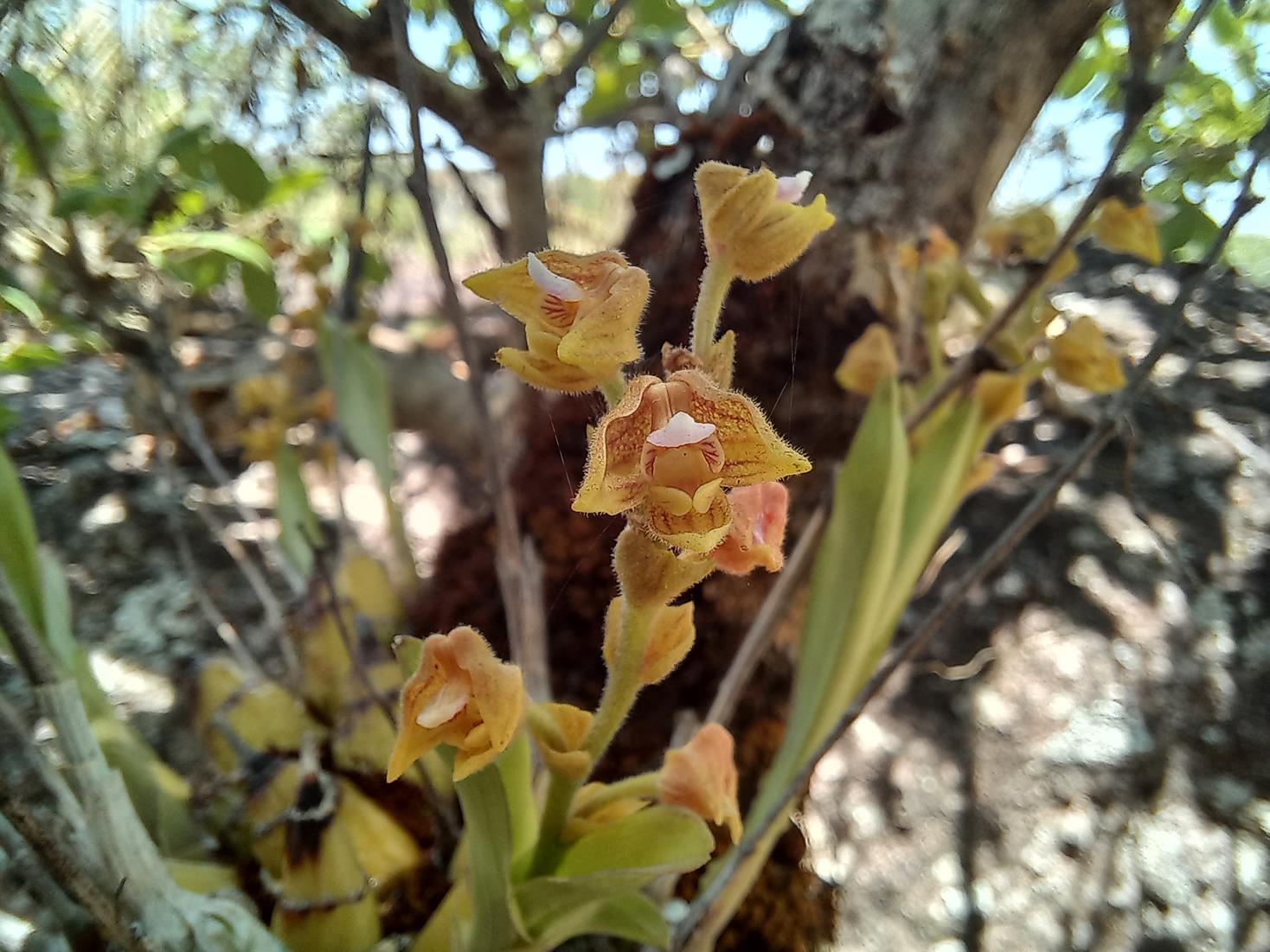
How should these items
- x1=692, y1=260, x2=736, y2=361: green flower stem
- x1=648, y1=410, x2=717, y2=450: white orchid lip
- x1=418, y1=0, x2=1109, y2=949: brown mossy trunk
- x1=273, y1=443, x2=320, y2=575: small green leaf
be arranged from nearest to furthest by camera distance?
x1=648, y1=410, x2=717, y2=450: white orchid lip < x1=692, y1=260, x2=736, y2=361: green flower stem < x1=418, y1=0, x2=1109, y2=949: brown mossy trunk < x1=273, y1=443, x2=320, y2=575: small green leaf

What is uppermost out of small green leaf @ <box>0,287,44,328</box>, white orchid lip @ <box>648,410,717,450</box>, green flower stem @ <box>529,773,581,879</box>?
small green leaf @ <box>0,287,44,328</box>

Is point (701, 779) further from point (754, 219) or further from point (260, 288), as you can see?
point (260, 288)

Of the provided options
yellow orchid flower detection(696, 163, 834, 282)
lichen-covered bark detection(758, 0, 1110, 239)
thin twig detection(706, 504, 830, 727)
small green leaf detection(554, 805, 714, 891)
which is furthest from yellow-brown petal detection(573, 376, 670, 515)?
lichen-covered bark detection(758, 0, 1110, 239)

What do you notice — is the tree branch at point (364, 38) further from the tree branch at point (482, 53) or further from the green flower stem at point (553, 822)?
the green flower stem at point (553, 822)

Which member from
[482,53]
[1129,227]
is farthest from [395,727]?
[1129,227]

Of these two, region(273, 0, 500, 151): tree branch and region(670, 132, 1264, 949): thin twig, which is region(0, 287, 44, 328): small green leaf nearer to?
region(273, 0, 500, 151): tree branch

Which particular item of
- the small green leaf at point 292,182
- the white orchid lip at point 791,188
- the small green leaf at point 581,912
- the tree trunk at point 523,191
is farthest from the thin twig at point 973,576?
the small green leaf at point 292,182
